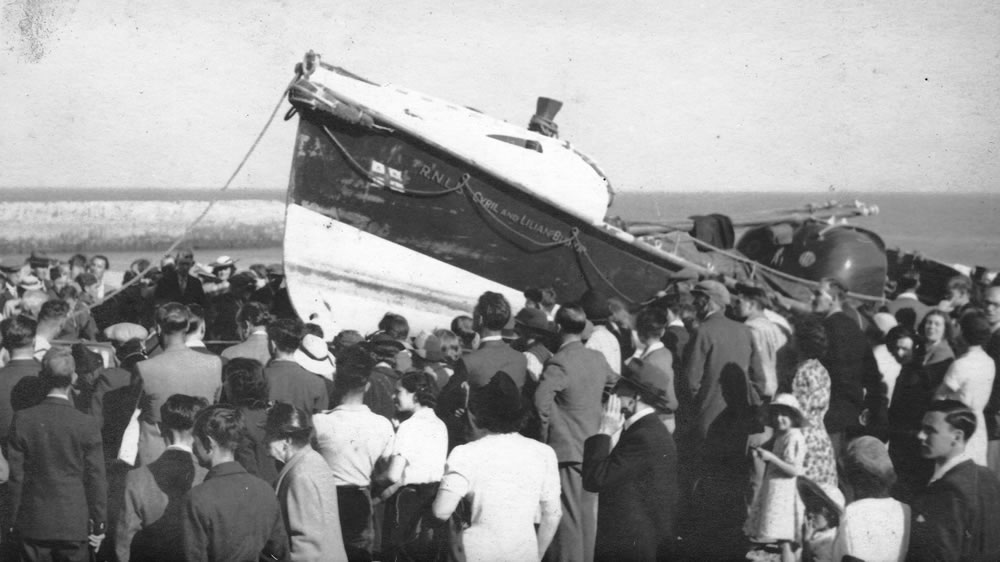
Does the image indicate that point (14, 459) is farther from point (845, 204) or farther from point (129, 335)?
point (845, 204)

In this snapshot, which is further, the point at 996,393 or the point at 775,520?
the point at 996,393

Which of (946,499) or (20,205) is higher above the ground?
(20,205)

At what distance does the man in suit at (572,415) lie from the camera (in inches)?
240

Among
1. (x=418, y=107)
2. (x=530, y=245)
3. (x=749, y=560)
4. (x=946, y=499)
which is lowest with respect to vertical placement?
(x=749, y=560)

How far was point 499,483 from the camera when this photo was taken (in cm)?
426

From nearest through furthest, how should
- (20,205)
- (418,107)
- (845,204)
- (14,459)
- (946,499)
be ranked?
(946,499), (14,459), (418,107), (845,204), (20,205)

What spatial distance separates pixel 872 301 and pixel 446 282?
4.85 meters

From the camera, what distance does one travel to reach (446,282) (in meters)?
11.2

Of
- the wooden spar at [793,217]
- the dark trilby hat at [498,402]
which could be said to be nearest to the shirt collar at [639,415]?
the dark trilby hat at [498,402]

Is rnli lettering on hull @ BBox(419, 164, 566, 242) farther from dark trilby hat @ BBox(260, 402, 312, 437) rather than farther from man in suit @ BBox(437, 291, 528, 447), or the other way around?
dark trilby hat @ BBox(260, 402, 312, 437)

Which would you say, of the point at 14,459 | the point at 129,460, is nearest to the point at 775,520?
the point at 129,460

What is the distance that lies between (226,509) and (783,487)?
3.27 meters

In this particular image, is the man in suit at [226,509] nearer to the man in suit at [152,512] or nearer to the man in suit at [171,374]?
the man in suit at [152,512]

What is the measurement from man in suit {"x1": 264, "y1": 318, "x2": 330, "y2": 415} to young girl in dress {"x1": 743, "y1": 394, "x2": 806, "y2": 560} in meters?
2.55
